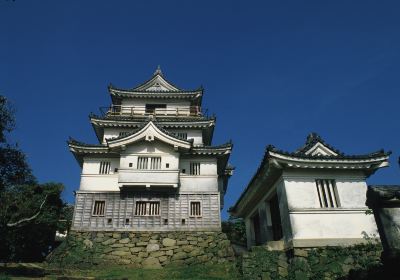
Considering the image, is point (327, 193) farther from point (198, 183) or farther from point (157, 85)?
point (157, 85)

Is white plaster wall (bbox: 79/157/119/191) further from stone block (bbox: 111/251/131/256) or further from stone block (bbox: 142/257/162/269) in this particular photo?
stone block (bbox: 142/257/162/269)

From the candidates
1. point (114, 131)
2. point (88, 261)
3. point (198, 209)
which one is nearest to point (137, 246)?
point (88, 261)

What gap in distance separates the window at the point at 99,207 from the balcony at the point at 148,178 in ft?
6.85

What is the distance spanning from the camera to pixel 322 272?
42.5 ft

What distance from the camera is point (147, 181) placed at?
24094 mm

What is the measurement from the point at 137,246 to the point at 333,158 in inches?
582

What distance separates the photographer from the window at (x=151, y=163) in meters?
25.3

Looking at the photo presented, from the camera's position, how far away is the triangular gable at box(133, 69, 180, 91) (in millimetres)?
35750

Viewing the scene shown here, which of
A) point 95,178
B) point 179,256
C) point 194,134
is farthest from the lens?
point 194,134

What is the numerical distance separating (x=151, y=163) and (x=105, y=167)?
386 cm

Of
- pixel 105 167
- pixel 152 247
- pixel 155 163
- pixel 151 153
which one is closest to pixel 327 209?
pixel 152 247

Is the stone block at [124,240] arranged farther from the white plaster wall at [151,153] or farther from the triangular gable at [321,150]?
the triangular gable at [321,150]

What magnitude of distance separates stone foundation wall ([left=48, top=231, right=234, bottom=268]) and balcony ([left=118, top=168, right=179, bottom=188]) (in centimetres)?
359

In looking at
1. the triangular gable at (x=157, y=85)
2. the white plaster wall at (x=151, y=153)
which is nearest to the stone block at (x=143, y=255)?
the white plaster wall at (x=151, y=153)
